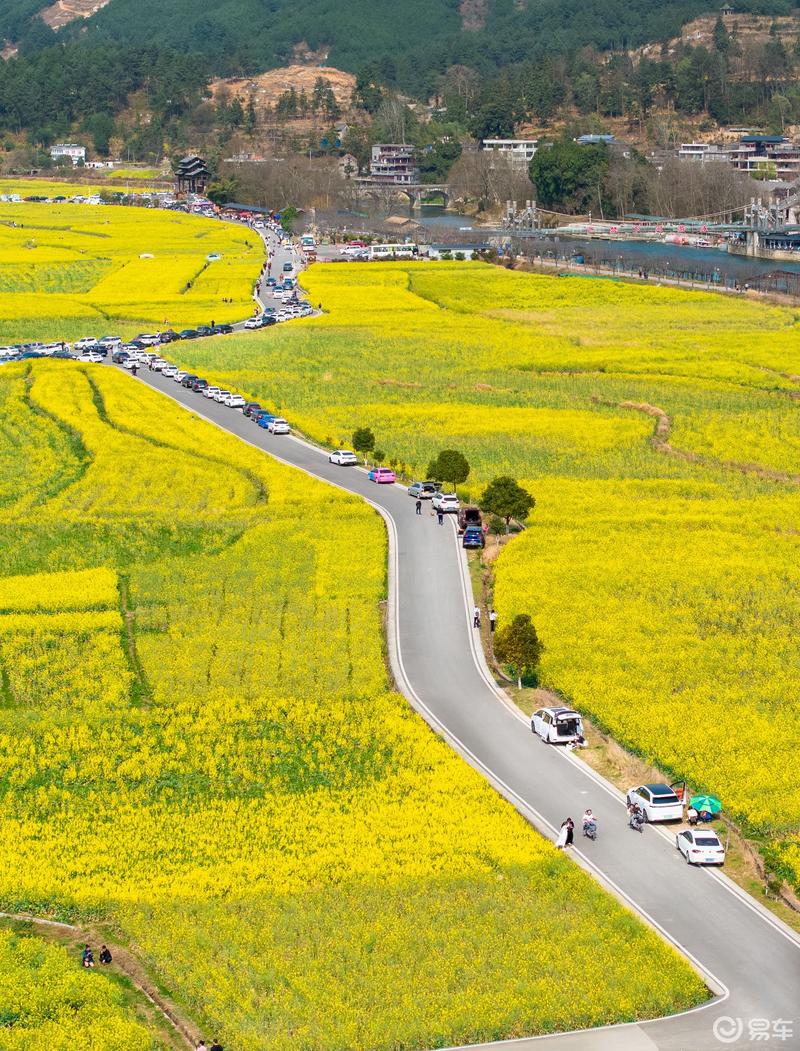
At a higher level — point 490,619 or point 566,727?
point 566,727

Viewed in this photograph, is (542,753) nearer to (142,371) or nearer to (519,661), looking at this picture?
(519,661)

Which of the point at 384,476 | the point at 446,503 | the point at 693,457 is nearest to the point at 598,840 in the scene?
the point at 446,503

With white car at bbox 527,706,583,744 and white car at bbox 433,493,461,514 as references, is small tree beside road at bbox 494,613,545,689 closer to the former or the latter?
white car at bbox 527,706,583,744

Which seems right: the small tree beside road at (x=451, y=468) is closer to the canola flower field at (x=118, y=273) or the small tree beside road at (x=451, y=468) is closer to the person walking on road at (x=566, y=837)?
the person walking on road at (x=566, y=837)

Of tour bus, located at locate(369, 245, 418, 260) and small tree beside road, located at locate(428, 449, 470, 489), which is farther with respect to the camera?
tour bus, located at locate(369, 245, 418, 260)

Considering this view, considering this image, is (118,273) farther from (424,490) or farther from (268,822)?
(268,822)

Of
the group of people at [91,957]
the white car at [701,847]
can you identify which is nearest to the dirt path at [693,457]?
the white car at [701,847]

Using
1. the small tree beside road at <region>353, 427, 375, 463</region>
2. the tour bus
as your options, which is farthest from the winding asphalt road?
the tour bus
